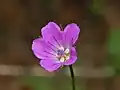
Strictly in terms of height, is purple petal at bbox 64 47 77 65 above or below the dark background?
below

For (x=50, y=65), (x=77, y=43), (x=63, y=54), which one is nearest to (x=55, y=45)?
Answer: (x=63, y=54)

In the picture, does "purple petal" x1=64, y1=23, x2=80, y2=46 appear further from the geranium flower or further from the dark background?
the dark background

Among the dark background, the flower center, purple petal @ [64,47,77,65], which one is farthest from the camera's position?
the dark background

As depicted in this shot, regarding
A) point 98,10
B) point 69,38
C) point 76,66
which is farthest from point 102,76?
point 69,38

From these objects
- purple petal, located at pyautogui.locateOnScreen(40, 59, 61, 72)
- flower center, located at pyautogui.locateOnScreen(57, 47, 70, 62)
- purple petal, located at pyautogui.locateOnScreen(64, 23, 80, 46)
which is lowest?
purple petal, located at pyautogui.locateOnScreen(40, 59, 61, 72)

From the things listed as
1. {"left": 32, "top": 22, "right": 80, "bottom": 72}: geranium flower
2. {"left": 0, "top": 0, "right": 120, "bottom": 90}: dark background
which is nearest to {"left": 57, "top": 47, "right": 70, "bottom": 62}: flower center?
{"left": 32, "top": 22, "right": 80, "bottom": 72}: geranium flower

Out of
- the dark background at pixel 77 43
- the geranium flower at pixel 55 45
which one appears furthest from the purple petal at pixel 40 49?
the dark background at pixel 77 43

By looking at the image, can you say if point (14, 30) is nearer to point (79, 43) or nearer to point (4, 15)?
point (4, 15)
